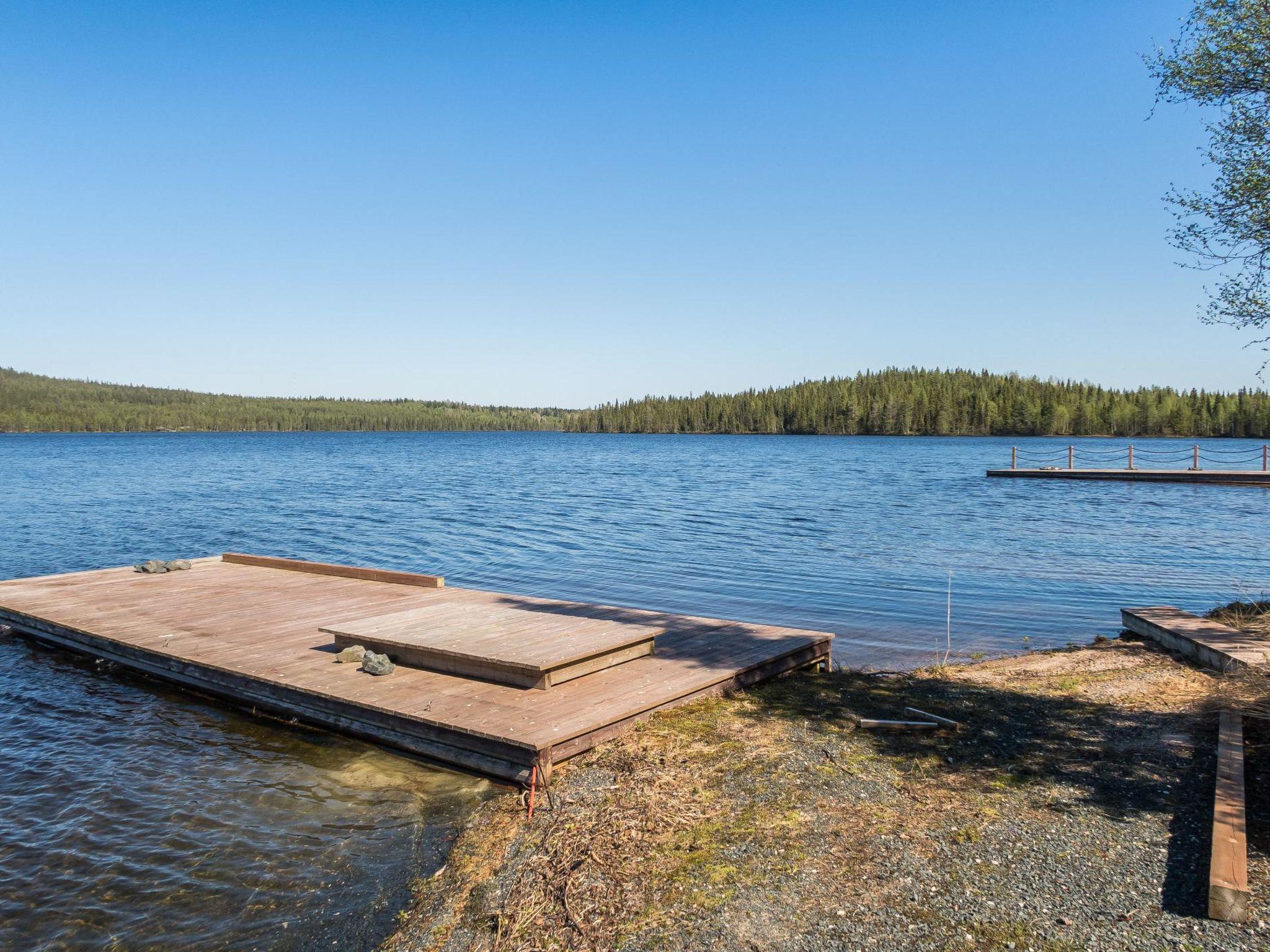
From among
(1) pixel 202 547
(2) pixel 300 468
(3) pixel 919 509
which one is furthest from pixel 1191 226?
(2) pixel 300 468

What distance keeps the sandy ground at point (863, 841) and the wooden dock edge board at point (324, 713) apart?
1.33 feet

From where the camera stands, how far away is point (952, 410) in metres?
118

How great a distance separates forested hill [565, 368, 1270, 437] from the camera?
9481 cm

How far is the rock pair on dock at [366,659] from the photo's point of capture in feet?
25.8

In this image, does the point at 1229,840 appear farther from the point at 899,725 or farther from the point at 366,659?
the point at 366,659

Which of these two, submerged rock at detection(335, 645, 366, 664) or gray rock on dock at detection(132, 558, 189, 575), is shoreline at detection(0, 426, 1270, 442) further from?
submerged rock at detection(335, 645, 366, 664)

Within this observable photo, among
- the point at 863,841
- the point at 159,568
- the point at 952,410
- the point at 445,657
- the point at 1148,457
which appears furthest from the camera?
the point at 952,410

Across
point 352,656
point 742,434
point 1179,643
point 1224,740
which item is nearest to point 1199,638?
point 1179,643

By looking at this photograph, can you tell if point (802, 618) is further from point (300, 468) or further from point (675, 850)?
point (300, 468)

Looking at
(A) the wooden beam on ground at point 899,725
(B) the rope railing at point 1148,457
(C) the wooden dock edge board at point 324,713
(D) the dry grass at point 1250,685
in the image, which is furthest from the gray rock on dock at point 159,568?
(B) the rope railing at point 1148,457

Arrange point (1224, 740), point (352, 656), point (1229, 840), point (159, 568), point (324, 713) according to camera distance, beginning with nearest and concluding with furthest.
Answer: point (1229, 840) → point (1224, 740) → point (324, 713) → point (352, 656) → point (159, 568)

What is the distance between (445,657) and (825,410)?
13096 centimetres

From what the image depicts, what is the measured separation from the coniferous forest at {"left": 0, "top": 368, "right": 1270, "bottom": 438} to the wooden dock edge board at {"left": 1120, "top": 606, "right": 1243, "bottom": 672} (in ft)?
328

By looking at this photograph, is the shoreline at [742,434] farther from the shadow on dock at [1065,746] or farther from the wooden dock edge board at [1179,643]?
the shadow on dock at [1065,746]
